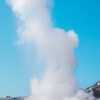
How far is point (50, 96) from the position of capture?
13375 cm

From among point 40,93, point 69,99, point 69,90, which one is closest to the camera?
point 69,99

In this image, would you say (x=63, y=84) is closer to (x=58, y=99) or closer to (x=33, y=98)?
(x=58, y=99)

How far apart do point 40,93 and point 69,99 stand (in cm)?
2266

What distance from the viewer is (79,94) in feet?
421

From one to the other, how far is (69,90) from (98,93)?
71.8 feet

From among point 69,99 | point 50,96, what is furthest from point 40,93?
point 69,99

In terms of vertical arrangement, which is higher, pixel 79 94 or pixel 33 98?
pixel 33 98

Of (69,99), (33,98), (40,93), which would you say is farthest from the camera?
(33,98)

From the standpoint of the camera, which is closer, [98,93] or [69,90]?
[69,90]

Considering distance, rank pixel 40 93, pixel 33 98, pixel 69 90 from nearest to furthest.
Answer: pixel 69 90
pixel 40 93
pixel 33 98

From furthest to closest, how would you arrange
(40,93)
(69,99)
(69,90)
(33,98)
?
(33,98) < (40,93) < (69,90) < (69,99)

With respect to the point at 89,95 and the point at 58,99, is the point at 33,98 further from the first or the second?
the point at 89,95

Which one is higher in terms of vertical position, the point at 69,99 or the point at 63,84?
the point at 63,84

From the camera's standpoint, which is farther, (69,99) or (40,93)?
(40,93)
